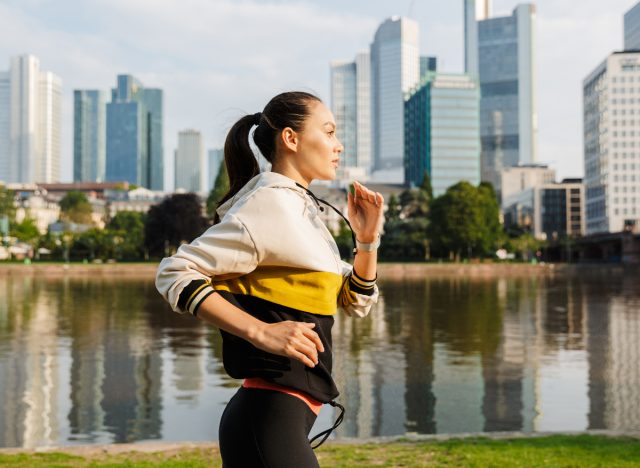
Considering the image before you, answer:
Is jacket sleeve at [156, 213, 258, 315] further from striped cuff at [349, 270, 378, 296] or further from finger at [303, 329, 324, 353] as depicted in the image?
striped cuff at [349, 270, 378, 296]

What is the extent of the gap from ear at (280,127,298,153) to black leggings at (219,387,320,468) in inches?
34.8

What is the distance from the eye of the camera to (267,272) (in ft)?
8.48

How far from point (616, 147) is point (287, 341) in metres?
161

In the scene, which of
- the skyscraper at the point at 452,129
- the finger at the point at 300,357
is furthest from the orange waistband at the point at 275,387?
the skyscraper at the point at 452,129

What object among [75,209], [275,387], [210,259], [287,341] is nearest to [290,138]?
[210,259]

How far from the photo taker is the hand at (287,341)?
2394mm

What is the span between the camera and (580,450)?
736 centimetres

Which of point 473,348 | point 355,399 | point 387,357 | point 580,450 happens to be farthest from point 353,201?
point 473,348

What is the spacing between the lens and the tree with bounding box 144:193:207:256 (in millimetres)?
98062

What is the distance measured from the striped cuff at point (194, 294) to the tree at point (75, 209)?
167 metres

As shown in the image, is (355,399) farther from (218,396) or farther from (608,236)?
(608,236)

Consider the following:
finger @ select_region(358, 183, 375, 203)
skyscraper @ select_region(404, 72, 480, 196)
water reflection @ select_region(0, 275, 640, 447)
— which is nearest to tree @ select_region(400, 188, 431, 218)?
skyscraper @ select_region(404, 72, 480, 196)

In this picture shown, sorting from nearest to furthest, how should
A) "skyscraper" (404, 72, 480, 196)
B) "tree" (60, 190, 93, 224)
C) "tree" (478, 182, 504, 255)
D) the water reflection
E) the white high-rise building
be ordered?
1. the water reflection
2. "tree" (478, 182, 504, 255)
3. the white high-rise building
4. "tree" (60, 190, 93, 224)
5. "skyscraper" (404, 72, 480, 196)

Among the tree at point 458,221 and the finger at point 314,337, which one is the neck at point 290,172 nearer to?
the finger at point 314,337
